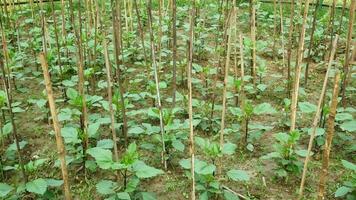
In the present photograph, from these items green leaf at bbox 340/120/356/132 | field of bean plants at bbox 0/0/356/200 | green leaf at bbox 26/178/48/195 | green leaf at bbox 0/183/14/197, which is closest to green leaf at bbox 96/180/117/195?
field of bean plants at bbox 0/0/356/200

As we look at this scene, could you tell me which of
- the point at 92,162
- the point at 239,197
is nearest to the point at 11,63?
the point at 92,162

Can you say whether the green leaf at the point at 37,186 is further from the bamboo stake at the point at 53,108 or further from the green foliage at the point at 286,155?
the green foliage at the point at 286,155

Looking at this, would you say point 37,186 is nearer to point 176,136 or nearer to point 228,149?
point 176,136

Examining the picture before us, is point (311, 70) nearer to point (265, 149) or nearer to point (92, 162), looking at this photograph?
point (265, 149)

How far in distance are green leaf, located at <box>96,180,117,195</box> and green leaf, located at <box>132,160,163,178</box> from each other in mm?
139

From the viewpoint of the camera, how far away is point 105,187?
2.00 meters

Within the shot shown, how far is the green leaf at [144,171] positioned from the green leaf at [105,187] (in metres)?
0.14

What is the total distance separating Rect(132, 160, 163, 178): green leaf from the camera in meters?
1.94

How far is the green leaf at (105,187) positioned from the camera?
198 centimetres

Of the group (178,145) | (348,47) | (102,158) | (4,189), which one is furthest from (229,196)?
(348,47)

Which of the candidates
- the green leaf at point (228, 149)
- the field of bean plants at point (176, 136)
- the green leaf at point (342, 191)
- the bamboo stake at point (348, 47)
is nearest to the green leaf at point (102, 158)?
the field of bean plants at point (176, 136)

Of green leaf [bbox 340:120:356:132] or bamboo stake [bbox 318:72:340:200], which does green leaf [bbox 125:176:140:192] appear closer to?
bamboo stake [bbox 318:72:340:200]

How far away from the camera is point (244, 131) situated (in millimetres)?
2707

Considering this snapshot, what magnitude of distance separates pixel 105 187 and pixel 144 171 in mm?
204
